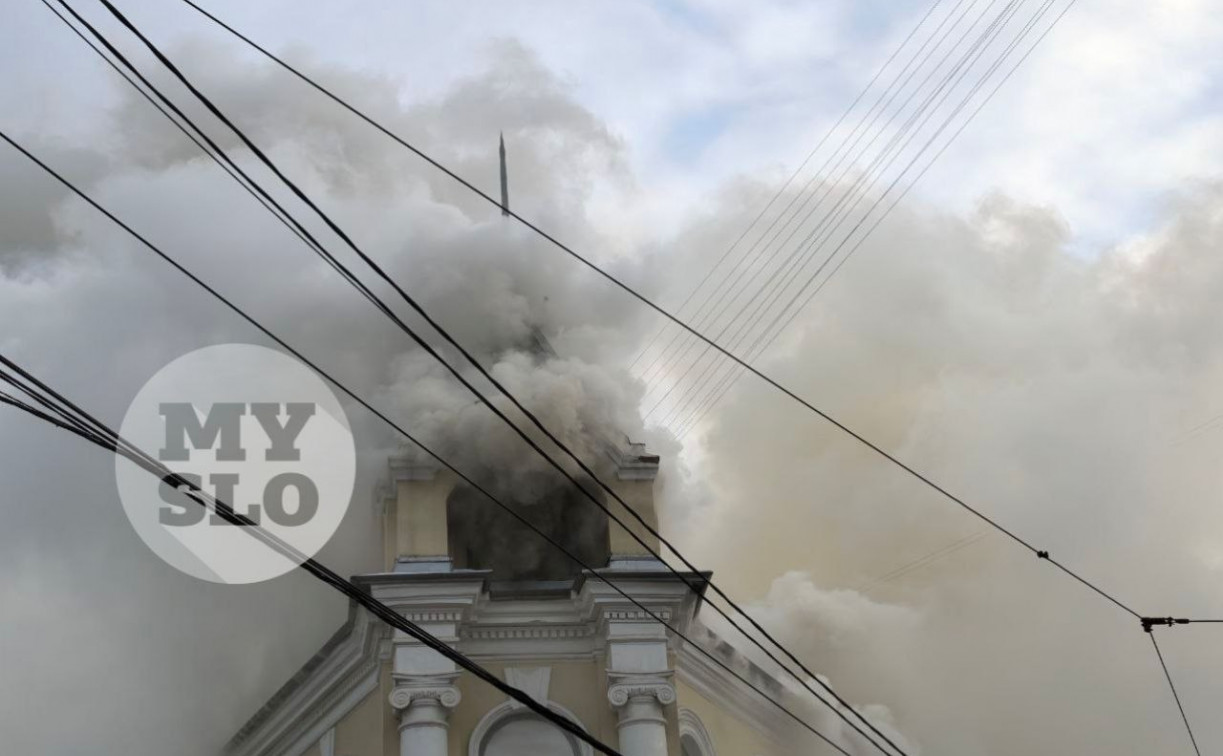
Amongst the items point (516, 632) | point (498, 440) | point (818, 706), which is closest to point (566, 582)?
point (516, 632)

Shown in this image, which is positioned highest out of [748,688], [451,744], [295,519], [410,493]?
[295,519]

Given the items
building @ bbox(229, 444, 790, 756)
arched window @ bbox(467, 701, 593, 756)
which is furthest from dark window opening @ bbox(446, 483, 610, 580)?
arched window @ bbox(467, 701, 593, 756)

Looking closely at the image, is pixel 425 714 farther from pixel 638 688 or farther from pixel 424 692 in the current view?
pixel 638 688

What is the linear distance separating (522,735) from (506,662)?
100cm

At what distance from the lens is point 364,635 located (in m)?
19.2

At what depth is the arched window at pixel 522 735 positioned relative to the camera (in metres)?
18.9

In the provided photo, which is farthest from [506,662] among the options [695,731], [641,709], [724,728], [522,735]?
[724,728]

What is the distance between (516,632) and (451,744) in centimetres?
180

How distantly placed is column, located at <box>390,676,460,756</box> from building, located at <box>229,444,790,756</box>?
18mm

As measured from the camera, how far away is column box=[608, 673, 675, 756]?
61.2 ft

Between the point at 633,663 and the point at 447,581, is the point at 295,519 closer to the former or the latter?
the point at 447,581

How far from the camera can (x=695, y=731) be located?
812 inches

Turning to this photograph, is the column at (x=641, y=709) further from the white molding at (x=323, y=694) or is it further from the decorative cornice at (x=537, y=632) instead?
the white molding at (x=323, y=694)

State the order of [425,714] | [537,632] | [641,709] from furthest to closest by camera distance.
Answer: [537,632], [641,709], [425,714]
